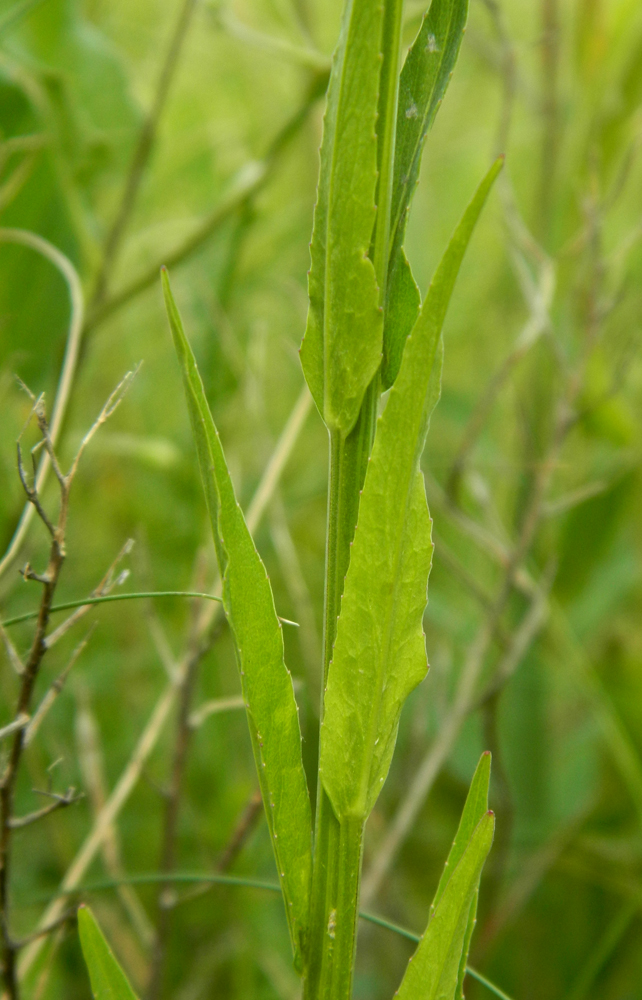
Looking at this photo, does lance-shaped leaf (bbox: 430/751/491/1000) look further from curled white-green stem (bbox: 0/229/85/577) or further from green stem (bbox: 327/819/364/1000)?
curled white-green stem (bbox: 0/229/85/577)

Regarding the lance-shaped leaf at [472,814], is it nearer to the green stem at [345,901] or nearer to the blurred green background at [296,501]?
the green stem at [345,901]

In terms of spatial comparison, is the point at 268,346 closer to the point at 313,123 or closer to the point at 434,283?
the point at 313,123

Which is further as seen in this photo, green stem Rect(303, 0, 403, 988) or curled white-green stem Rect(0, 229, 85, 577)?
curled white-green stem Rect(0, 229, 85, 577)

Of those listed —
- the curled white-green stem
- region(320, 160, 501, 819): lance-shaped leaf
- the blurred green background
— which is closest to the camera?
region(320, 160, 501, 819): lance-shaped leaf

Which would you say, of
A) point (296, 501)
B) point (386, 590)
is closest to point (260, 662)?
point (386, 590)

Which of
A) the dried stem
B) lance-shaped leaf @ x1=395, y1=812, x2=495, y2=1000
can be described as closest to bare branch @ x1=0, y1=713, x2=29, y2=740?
lance-shaped leaf @ x1=395, y1=812, x2=495, y2=1000
